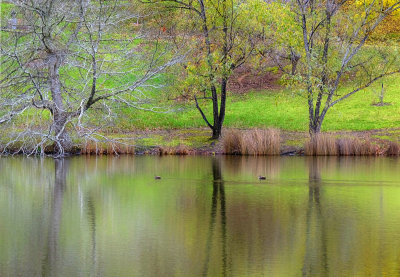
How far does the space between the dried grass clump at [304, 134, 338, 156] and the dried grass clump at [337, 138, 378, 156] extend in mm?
301

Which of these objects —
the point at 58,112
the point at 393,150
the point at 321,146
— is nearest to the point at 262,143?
the point at 321,146

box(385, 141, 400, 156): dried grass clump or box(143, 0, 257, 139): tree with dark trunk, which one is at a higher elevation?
box(143, 0, 257, 139): tree with dark trunk

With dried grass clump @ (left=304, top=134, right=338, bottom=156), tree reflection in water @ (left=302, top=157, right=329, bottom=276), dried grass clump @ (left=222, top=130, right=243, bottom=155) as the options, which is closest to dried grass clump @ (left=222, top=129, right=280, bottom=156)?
dried grass clump @ (left=222, top=130, right=243, bottom=155)

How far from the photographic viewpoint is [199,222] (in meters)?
13.6

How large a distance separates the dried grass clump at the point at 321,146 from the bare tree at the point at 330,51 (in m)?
0.91

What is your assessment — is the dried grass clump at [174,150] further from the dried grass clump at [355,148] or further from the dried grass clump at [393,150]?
the dried grass clump at [393,150]

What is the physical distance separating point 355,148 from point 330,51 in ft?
14.4

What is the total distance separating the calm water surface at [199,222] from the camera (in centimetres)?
1020

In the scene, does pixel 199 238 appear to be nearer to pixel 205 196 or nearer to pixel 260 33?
pixel 205 196

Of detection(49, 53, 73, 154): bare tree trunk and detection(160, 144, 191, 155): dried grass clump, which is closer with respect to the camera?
detection(49, 53, 73, 154): bare tree trunk

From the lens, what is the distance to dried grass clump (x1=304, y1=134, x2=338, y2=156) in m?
29.8

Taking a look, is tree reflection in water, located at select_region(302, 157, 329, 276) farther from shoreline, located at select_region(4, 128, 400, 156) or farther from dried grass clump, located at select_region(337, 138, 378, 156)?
shoreline, located at select_region(4, 128, 400, 156)

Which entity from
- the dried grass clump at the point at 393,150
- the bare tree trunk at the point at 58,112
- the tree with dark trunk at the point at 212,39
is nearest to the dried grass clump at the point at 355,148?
the dried grass clump at the point at 393,150

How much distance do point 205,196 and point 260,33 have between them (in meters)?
15.9
